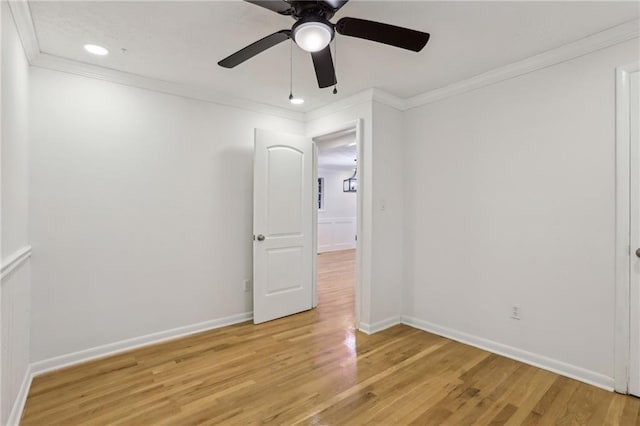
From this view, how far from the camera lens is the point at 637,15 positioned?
6.54ft

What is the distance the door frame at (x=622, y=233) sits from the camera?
6.95 feet

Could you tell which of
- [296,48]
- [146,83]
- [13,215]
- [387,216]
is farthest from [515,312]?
[146,83]

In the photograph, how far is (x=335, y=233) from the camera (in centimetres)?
920

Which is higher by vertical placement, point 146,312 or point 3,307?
→ point 3,307

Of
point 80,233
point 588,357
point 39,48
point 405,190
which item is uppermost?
point 39,48

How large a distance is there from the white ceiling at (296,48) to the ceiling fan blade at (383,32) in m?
0.28

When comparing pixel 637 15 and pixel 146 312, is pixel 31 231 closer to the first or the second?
pixel 146 312

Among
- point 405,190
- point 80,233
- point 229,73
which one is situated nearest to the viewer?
point 80,233

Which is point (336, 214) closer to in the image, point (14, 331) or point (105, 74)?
point (105, 74)

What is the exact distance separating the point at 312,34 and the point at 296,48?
0.82m

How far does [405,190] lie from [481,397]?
80.3 inches

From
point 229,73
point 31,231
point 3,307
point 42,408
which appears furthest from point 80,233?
point 229,73

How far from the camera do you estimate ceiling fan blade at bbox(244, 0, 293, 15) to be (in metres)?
1.53

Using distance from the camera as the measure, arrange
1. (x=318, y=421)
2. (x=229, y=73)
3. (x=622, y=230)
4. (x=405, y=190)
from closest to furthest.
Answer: (x=318, y=421)
(x=622, y=230)
(x=229, y=73)
(x=405, y=190)
